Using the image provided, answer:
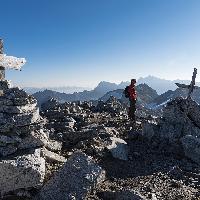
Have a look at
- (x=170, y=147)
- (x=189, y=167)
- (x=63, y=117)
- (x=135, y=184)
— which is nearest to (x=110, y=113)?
(x=63, y=117)

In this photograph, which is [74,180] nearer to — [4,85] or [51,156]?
[51,156]

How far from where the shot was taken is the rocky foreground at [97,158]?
42.0 feet

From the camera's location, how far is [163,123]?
2220cm

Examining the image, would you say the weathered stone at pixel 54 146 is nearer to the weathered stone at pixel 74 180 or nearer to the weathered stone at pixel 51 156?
the weathered stone at pixel 51 156

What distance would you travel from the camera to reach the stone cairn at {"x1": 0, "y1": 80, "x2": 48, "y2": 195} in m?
12.8

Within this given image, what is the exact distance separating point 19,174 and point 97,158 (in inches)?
192

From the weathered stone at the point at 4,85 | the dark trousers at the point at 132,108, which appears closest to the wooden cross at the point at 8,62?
the weathered stone at the point at 4,85

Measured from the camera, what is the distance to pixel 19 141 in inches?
556

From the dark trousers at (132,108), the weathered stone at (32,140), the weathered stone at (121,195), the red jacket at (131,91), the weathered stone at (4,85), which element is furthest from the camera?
the dark trousers at (132,108)

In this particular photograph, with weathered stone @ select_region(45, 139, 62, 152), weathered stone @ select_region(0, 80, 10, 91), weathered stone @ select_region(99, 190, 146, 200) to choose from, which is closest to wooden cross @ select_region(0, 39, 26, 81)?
weathered stone @ select_region(0, 80, 10, 91)

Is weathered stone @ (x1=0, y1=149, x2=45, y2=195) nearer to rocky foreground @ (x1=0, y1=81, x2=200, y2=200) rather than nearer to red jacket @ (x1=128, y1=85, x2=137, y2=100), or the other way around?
rocky foreground @ (x1=0, y1=81, x2=200, y2=200)

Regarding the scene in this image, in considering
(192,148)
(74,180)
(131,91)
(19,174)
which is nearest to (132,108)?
(131,91)

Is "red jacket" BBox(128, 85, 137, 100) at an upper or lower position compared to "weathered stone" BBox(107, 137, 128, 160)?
upper

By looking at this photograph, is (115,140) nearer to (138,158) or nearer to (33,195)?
(138,158)
